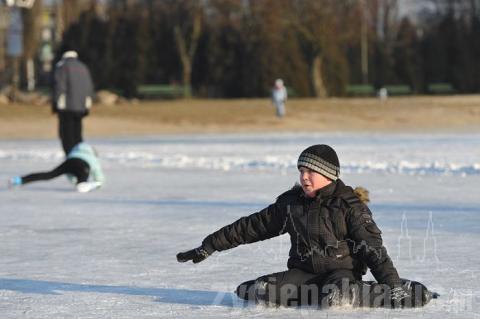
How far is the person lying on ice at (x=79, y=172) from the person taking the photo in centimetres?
1212

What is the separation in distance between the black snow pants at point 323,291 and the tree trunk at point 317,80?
51.5 meters

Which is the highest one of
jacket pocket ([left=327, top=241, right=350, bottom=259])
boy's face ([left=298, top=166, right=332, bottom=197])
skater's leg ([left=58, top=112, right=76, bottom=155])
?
boy's face ([left=298, top=166, right=332, bottom=197])

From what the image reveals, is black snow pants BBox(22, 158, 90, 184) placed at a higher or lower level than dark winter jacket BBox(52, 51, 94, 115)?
lower

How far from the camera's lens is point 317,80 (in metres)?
57.5

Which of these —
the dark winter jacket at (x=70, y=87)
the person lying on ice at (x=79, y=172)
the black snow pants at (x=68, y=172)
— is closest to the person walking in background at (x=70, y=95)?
the dark winter jacket at (x=70, y=87)

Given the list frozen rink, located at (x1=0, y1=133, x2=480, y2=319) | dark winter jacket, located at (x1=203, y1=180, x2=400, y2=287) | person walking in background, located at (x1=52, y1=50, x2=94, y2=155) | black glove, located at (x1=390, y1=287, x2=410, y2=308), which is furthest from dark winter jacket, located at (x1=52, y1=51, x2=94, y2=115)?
black glove, located at (x1=390, y1=287, x2=410, y2=308)

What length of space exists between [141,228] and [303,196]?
367 centimetres

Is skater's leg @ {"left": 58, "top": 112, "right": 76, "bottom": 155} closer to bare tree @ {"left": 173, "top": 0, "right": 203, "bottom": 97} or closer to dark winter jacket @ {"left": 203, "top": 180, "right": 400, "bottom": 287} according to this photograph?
dark winter jacket @ {"left": 203, "top": 180, "right": 400, "bottom": 287}

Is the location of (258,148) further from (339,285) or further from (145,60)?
(145,60)

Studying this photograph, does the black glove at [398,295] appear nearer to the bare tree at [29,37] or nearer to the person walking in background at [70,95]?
the person walking in background at [70,95]

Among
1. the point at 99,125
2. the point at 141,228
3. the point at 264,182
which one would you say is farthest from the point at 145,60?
the point at 141,228

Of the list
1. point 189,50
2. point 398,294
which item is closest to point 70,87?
point 398,294

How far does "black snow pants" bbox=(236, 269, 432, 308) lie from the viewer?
16.8 ft

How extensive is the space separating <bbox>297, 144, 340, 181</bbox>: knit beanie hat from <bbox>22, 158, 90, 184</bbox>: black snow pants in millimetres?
7295
